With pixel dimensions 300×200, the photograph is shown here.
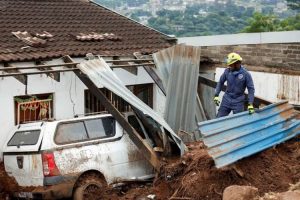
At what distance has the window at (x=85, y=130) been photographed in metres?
8.47

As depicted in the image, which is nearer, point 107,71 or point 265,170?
point 265,170

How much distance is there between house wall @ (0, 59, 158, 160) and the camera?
37.3ft

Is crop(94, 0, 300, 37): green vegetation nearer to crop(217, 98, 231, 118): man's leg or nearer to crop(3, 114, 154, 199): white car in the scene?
crop(217, 98, 231, 118): man's leg

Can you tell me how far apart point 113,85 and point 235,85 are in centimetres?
219

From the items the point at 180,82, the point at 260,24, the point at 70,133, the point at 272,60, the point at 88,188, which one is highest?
the point at 260,24

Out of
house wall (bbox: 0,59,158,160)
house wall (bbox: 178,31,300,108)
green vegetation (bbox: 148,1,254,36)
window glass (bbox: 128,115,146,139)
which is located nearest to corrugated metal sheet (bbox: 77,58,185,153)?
window glass (bbox: 128,115,146,139)

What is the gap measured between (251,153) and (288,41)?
516 cm

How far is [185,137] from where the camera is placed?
32.3 ft

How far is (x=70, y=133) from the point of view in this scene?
8.57m

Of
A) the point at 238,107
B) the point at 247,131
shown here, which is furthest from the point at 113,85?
the point at 247,131

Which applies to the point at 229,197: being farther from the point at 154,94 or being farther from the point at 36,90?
the point at 154,94

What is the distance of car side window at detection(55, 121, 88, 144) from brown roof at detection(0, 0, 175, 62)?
315 cm

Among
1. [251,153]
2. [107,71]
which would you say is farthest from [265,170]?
[107,71]

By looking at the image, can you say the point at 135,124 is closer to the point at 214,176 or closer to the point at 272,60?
the point at 214,176
